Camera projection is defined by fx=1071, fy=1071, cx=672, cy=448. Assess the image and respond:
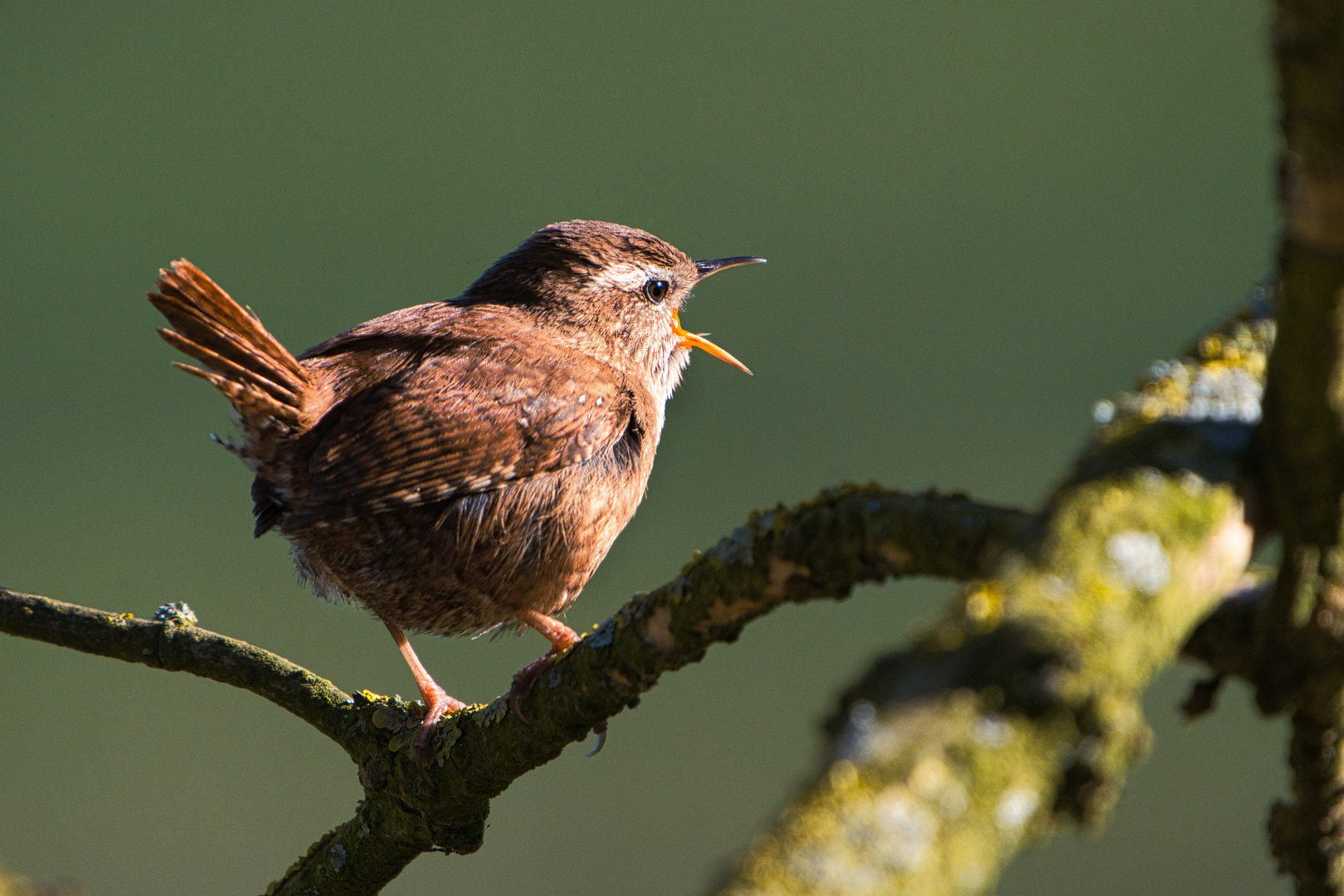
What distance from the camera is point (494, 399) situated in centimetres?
240

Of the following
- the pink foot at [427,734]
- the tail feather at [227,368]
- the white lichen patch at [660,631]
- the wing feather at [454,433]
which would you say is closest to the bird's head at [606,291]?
the wing feather at [454,433]

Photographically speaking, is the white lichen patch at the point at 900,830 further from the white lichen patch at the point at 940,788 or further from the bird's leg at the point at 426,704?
the bird's leg at the point at 426,704

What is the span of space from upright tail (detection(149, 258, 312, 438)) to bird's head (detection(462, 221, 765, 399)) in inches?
30.3

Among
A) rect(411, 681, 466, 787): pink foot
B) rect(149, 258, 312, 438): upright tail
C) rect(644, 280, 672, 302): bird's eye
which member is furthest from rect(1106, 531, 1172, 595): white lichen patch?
rect(644, 280, 672, 302): bird's eye

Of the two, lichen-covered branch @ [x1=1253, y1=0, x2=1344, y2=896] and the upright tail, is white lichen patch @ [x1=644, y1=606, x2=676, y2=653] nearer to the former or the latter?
lichen-covered branch @ [x1=1253, y1=0, x2=1344, y2=896]

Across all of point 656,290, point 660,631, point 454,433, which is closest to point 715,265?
point 656,290

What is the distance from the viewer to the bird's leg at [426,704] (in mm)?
1980

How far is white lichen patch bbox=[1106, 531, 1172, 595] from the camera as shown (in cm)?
80

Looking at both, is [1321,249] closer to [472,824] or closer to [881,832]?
[881,832]

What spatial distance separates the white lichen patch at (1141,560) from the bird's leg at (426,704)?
1.47m

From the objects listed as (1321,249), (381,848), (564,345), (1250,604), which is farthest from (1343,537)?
(564,345)

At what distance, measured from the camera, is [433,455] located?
7.52 ft

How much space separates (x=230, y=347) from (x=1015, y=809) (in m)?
1.97

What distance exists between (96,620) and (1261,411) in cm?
234
